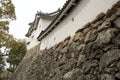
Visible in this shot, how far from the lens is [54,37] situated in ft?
39.2

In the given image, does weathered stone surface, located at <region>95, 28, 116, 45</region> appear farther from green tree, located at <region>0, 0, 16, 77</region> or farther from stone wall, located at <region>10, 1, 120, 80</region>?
green tree, located at <region>0, 0, 16, 77</region>

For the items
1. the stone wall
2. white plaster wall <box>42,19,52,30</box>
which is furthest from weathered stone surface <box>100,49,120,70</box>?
white plaster wall <box>42,19,52,30</box>

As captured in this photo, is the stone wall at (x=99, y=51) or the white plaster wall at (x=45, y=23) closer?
the stone wall at (x=99, y=51)

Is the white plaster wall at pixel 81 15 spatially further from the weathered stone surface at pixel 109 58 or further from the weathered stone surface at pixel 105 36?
the weathered stone surface at pixel 109 58

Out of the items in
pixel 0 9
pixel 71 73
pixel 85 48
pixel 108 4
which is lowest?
pixel 71 73

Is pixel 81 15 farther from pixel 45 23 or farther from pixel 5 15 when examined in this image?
pixel 45 23

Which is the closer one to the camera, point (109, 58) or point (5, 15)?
point (109, 58)

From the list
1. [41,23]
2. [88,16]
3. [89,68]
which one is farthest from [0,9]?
[41,23]

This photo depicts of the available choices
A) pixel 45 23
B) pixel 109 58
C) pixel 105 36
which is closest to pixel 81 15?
pixel 105 36

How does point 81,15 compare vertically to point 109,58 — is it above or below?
above

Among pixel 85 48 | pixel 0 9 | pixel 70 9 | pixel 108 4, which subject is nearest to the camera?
pixel 108 4

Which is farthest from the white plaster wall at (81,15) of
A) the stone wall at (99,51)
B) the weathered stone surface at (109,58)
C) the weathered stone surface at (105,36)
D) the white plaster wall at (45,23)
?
the white plaster wall at (45,23)

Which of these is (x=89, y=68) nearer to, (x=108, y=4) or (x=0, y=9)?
(x=108, y=4)

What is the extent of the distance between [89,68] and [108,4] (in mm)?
Result: 1804
